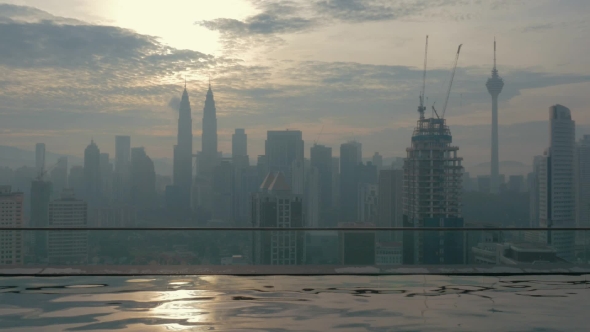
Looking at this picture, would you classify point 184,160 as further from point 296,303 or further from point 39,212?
point 296,303

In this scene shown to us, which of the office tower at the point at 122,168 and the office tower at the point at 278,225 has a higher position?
the office tower at the point at 122,168

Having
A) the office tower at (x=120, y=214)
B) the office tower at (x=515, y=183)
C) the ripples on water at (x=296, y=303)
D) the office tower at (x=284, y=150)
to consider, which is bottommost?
the ripples on water at (x=296, y=303)

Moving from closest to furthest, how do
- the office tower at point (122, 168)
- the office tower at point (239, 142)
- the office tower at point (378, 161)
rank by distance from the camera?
the office tower at point (122, 168), the office tower at point (378, 161), the office tower at point (239, 142)

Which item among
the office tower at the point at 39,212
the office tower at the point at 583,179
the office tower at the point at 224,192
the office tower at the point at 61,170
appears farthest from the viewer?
the office tower at the point at 61,170

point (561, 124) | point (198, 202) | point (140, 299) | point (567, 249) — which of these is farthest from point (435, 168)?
point (140, 299)

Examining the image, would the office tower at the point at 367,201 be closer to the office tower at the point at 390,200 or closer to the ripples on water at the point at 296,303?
the office tower at the point at 390,200


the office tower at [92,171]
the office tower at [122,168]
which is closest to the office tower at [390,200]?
the office tower at [122,168]

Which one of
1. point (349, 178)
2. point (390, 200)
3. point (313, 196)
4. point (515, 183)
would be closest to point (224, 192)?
point (313, 196)
